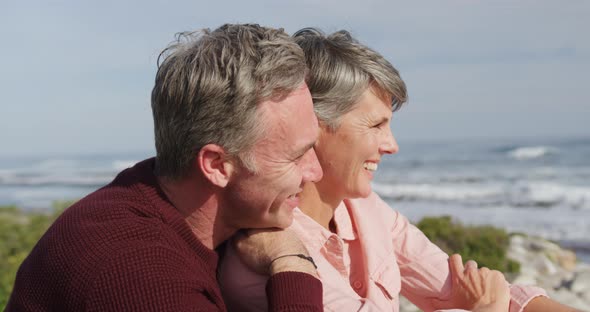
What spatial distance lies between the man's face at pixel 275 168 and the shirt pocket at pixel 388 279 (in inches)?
23.9

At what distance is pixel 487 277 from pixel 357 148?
2.36 feet

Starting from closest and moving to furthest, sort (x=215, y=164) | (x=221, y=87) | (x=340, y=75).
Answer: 1. (x=221, y=87)
2. (x=215, y=164)
3. (x=340, y=75)

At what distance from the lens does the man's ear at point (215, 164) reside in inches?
95.0

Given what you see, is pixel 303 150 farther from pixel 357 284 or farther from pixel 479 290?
pixel 479 290

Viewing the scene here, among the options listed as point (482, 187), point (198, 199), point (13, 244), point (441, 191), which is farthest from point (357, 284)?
point (482, 187)

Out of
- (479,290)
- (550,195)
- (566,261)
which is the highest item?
(479,290)

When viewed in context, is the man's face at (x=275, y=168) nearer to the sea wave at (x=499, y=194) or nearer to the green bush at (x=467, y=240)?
the green bush at (x=467, y=240)

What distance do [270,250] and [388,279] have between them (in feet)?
2.20

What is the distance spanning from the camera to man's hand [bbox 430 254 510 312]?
299cm

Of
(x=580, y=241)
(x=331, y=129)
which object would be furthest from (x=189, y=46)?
(x=580, y=241)

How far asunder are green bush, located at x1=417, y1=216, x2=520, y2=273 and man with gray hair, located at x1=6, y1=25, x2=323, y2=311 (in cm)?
698

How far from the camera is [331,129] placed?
9.95ft

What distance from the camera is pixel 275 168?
2482 millimetres

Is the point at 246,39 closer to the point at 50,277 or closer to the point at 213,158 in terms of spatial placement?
the point at 213,158
